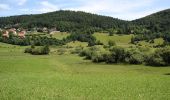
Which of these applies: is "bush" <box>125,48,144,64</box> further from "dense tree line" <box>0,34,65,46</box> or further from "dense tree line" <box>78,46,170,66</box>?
"dense tree line" <box>0,34,65,46</box>

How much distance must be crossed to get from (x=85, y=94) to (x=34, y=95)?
506 centimetres

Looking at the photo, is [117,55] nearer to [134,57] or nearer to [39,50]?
[134,57]

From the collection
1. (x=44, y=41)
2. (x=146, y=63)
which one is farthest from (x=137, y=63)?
(x=44, y=41)

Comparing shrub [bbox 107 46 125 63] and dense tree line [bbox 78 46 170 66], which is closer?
dense tree line [bbox 78 46 170 66]

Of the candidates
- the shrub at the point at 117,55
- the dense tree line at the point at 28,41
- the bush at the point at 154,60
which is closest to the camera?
the bush at the point at 154,60

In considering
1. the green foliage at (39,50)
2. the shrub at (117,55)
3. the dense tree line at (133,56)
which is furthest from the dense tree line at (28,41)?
the shrub at (117,55)

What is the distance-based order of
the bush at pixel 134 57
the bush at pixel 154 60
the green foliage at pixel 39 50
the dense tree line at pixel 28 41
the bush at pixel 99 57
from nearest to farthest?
the bush at pixel 154 60, the bush at pixel 134 57, the bush at pixel 99 57, the green foliage at pixel 39 50, the dense tree line at pixel 28 41

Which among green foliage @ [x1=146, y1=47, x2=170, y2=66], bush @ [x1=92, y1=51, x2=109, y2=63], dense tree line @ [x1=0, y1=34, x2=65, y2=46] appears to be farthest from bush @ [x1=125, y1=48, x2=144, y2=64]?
dense tree line @ [x1=0, y1=34, x2=65, y2=46]

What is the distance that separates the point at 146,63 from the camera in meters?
97.1

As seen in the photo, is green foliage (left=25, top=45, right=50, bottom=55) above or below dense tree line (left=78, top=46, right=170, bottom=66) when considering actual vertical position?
below

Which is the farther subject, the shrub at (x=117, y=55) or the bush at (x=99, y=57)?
the bush at (x=99, y=57)

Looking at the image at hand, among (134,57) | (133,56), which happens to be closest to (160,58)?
(134,57)

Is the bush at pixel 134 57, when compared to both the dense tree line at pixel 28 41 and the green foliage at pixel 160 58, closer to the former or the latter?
the green foliage at pixel 160 58

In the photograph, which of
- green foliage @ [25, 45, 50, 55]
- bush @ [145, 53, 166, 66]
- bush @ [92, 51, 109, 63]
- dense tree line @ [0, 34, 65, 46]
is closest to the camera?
bush @ [145, 53, 166, 66]
